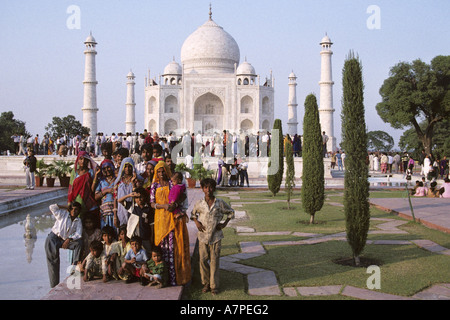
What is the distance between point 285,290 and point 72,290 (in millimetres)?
1716

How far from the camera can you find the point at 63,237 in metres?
4.09

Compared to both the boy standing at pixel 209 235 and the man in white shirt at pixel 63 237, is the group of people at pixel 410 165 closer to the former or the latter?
the boy standing at pixel 209 235

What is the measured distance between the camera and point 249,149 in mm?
19625

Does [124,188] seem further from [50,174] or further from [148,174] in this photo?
[50,174]

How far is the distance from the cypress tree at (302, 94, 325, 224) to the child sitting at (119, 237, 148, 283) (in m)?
3.79

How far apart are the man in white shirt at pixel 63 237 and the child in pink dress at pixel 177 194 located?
3.15 feet

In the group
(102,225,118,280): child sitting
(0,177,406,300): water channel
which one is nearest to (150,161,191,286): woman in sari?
(102,225,118,280): child sitting

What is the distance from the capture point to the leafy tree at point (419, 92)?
25375mm

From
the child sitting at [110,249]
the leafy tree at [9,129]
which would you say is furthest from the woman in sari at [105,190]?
the leafy tree at [9,129]

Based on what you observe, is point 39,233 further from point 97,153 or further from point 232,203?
point 97,153

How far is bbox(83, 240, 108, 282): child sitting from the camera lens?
12.5 ft

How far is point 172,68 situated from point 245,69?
18.3 ft

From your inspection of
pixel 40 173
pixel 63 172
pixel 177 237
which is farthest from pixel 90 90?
pixel 177 237

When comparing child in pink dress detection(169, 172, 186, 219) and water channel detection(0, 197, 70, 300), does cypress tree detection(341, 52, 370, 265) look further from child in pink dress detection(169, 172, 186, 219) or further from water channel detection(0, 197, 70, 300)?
water channel detection(0, 197, 70, 300)
